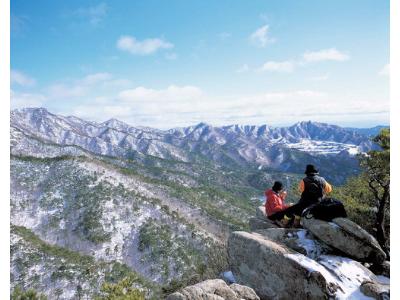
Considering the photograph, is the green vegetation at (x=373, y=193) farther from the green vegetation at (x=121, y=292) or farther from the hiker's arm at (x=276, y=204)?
the green vegetation at (x=121, y=292)

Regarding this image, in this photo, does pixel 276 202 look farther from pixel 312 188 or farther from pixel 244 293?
pixel 244 293

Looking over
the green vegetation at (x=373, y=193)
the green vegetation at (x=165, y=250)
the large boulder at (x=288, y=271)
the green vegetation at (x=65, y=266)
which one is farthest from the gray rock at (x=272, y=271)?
the green vegetation at (x=165, y=250)

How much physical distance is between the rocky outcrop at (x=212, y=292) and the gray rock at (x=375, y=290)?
5.10 metres

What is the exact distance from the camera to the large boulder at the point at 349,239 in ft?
60.0

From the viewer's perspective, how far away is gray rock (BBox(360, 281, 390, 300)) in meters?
14.6

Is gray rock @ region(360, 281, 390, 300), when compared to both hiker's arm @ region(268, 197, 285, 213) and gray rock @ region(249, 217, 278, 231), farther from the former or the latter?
gray rock @ region(249, 217, 278, 231)

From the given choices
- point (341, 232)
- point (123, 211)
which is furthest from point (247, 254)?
point (123, 211)

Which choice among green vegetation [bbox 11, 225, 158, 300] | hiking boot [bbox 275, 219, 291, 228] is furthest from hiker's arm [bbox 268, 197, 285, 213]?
green vegetation [bbox 11, 225, 158, 300]

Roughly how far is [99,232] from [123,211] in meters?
18.7

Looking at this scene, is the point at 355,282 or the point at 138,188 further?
the point at 138,188

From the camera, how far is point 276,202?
2200 cm

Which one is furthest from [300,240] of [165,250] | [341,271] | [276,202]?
[165,250]
